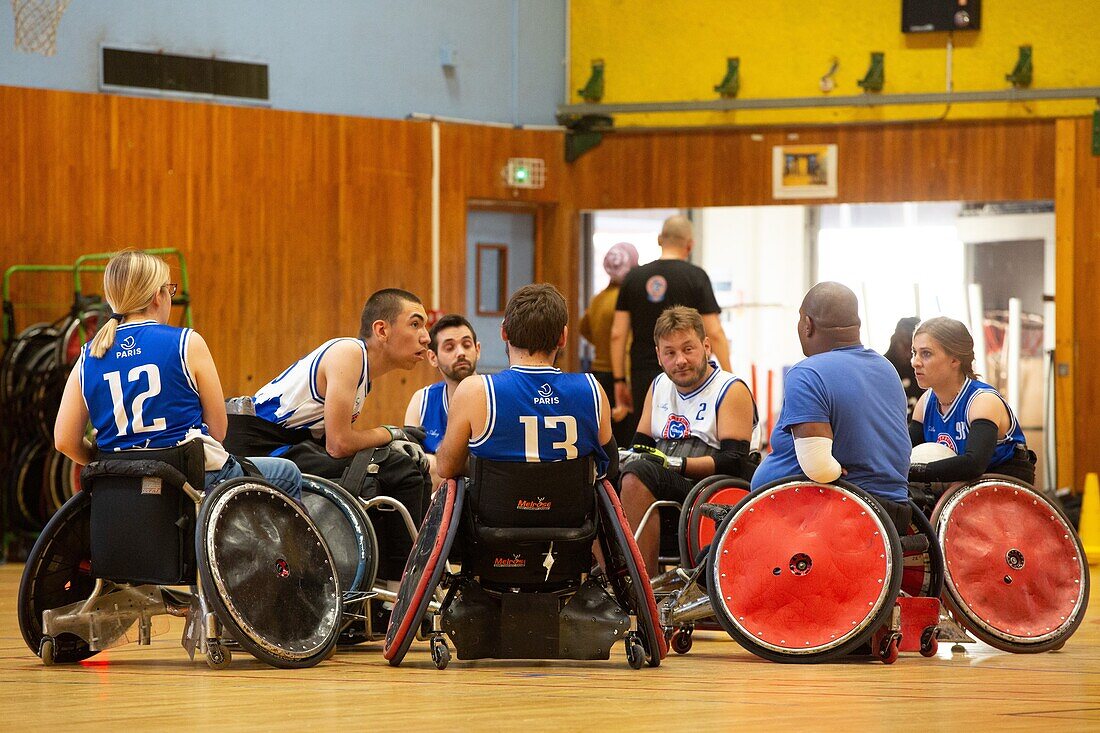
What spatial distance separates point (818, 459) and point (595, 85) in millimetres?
5617

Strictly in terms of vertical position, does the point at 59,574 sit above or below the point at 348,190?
below

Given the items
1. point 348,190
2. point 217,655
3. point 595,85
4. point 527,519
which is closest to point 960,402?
point 527,519

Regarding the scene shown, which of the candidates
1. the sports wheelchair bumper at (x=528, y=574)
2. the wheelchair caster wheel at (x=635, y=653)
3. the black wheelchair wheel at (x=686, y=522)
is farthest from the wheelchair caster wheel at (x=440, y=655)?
the black wheelchair wheel at (x=686, y=522)

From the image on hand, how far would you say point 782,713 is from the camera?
2.94 m

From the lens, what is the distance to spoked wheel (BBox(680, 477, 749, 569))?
14.5 feet

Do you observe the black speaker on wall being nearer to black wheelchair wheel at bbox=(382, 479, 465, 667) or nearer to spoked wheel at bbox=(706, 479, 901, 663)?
spoked wheel at bbox=(706, 479, 901, 663)

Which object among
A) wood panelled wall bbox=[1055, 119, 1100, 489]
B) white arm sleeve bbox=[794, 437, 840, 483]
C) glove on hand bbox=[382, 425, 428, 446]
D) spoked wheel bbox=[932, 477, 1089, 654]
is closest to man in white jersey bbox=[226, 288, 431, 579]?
glove on hand bbox=[382, 425, 428, 446]

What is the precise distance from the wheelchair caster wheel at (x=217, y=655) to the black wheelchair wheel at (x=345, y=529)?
52cm

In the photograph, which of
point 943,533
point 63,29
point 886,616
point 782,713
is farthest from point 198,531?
point 63,29

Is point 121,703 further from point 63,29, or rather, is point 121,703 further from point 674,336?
point 63,29

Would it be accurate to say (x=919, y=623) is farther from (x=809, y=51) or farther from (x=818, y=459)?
(x=809, y=51)

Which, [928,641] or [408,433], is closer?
[928,641]

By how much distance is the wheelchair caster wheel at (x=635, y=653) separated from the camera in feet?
12.2

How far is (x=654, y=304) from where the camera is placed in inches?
278
